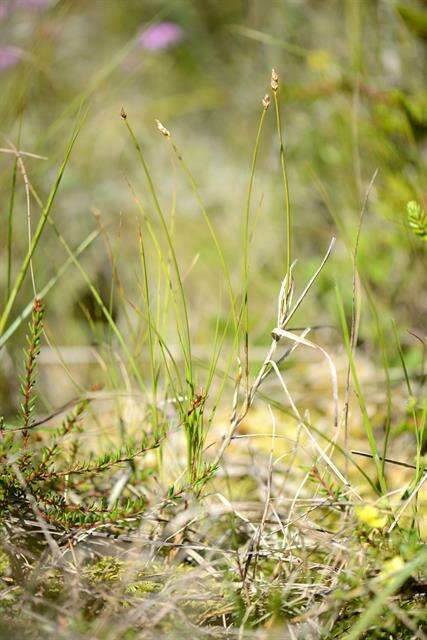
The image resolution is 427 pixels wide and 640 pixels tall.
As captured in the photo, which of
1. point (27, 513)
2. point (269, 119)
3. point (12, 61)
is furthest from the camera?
point (269, 119)

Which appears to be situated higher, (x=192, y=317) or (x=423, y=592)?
(x=423, y=592)

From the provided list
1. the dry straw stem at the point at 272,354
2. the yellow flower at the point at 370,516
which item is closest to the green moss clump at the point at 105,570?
the dry straw stem at the point at 272,354

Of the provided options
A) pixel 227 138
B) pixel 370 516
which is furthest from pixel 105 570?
pixel 227 138

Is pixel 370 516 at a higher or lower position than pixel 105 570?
higher

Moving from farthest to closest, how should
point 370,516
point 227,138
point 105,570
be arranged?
point 227,138 → point 105,570 → point 370,516

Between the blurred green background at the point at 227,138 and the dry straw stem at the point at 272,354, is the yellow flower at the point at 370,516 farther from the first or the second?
the blurred green background at the point at 227,138

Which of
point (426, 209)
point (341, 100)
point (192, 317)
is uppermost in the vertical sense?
point (341, 100)

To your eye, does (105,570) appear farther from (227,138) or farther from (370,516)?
(227,138)

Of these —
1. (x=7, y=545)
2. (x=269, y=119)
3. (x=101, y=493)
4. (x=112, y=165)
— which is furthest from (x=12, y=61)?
(x=7, y=545)

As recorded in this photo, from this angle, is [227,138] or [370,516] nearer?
[370,516]

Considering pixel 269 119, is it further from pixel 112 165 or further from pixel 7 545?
pixel 7 545
